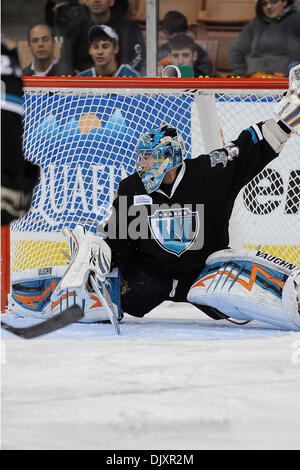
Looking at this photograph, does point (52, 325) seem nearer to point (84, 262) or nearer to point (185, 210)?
point (84, 262)

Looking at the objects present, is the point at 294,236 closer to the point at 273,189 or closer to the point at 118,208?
the point at 273,189

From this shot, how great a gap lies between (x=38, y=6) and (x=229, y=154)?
3643 mm

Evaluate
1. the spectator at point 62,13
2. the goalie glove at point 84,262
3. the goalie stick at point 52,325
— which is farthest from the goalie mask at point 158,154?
the spectator at point 62,13

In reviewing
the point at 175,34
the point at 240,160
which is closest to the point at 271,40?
the point at 175,34

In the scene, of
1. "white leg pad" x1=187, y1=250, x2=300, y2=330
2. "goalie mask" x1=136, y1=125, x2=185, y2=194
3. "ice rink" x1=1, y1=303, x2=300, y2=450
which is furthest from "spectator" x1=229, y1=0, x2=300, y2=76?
"ice rink" x1=1, y1=303, x2=300, y2=450

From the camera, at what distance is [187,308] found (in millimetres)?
3930

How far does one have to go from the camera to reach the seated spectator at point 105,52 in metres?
5.55

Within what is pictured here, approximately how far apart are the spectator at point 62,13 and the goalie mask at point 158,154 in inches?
123

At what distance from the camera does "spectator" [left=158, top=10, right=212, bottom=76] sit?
5691 millimetres

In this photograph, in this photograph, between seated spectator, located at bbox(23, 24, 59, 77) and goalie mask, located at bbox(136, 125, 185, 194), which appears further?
seated spectator, located at bbox(23, 24, 59, 77)

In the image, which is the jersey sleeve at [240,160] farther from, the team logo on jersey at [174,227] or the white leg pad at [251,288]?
→ the white leg pad at [251,288]

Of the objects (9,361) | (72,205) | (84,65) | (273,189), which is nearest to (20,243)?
(72,205)

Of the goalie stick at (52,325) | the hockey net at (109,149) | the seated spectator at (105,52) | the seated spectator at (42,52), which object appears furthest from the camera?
the seated spectator at (42,52)

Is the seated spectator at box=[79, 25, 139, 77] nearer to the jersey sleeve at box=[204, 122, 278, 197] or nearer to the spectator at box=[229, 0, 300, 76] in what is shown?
the spectator at box=[229, 0, 300, 76]
